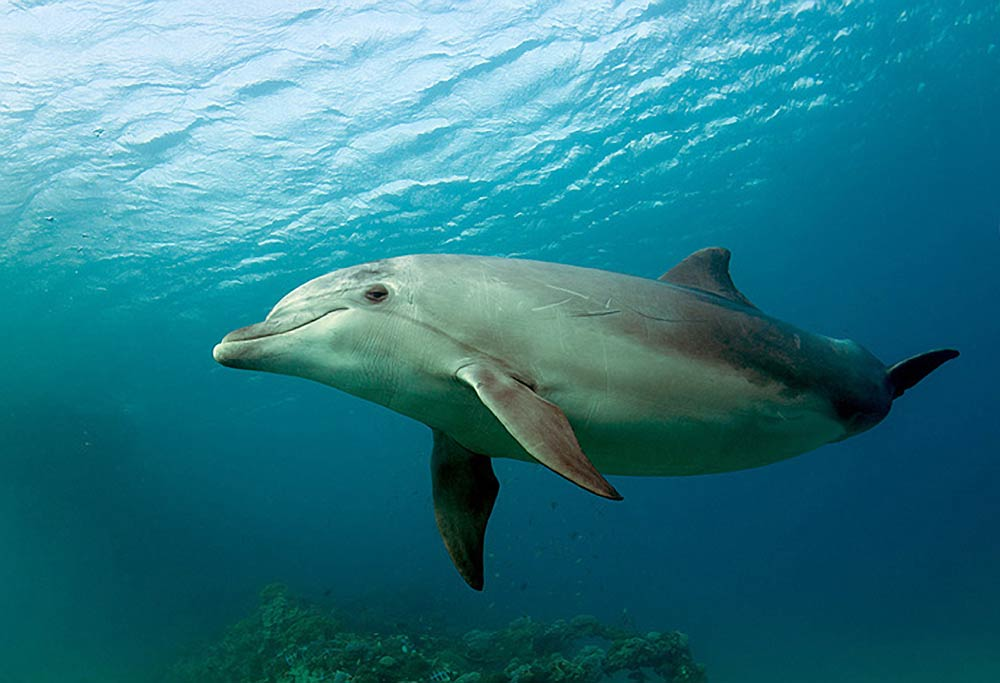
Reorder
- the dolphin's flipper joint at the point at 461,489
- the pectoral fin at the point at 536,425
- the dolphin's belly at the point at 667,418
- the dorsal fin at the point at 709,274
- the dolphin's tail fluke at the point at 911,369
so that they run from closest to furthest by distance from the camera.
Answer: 1. the pectoral fin at the point at 536,425
2. the dolphin's belly at the point at 667,418
3. the dolphin's flipper joint at the point at 461,489
4. the dolphin's tail fluke at the point at 911,369
5. the dorsal fin at the point at 709,274

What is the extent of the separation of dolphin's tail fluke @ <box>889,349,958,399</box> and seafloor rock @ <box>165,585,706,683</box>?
6.93m

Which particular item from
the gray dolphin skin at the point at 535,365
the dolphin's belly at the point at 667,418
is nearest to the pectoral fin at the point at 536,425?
the gray dolphin skin at the point at 535,365

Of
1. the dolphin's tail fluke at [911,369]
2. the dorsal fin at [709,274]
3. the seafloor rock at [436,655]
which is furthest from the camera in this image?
the seafloor rock at [436,655]

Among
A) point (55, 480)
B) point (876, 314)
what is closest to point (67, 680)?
point (55, 480)

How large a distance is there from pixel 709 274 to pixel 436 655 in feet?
33.1

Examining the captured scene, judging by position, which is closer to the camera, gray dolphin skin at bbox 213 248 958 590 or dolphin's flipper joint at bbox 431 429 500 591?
gray dolphin skin at bbox 213 248 958 590

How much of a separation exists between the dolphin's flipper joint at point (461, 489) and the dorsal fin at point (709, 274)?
1.92 m

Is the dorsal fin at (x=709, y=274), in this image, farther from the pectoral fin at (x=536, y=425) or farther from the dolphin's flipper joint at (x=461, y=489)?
the pectoral fin at (x=536, y=425)

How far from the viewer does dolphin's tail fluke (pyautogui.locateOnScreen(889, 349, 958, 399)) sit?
13.6ft

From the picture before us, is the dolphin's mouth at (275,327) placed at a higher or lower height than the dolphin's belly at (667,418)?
higher

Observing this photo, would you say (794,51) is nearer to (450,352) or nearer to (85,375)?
(450,352)

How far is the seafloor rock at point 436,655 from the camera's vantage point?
365 inches

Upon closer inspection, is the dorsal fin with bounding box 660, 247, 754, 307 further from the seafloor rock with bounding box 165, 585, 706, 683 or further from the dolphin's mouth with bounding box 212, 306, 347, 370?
the seafloor rock with bounding box 165, 585, 706, 683

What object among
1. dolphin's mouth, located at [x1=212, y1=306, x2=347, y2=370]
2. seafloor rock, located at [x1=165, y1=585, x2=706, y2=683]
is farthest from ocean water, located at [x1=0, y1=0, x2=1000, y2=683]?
dolphin's mouth, located at [x1=212, y1=306, x2=347, y2=370]
